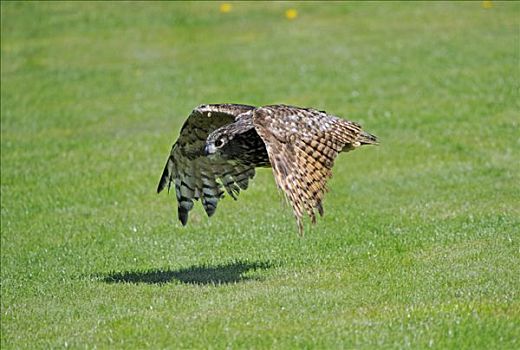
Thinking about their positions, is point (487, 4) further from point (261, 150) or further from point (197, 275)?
point (197, 275)

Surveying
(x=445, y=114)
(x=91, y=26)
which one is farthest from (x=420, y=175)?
(x=91, y=26)

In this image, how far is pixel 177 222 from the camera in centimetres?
1376

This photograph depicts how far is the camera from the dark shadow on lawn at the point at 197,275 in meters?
10.7

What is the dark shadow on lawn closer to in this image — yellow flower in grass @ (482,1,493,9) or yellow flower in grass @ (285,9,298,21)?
yellow flower in grass @ (285,9,298,21)

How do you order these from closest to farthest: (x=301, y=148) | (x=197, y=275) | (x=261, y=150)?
(x=301, y=148)
(x=261, y=150)
(x=197, y=275)

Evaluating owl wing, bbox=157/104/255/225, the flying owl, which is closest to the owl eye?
the flying owl

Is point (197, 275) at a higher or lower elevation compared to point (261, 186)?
higher

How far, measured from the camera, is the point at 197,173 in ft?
40.0

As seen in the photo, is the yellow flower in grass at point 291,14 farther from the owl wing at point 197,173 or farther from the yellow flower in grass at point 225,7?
the owl wing at point 197,173

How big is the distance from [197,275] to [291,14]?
59.9 ft

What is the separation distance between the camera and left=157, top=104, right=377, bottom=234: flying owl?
9820 millimetres

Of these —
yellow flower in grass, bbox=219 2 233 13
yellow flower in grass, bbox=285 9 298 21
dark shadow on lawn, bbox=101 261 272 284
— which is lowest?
dark shadow on lawn, bbox=101 261 272 284

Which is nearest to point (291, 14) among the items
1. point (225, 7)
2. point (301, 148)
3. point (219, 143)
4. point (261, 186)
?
point (225, 7)

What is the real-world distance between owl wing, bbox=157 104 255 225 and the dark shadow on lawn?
976 mm
